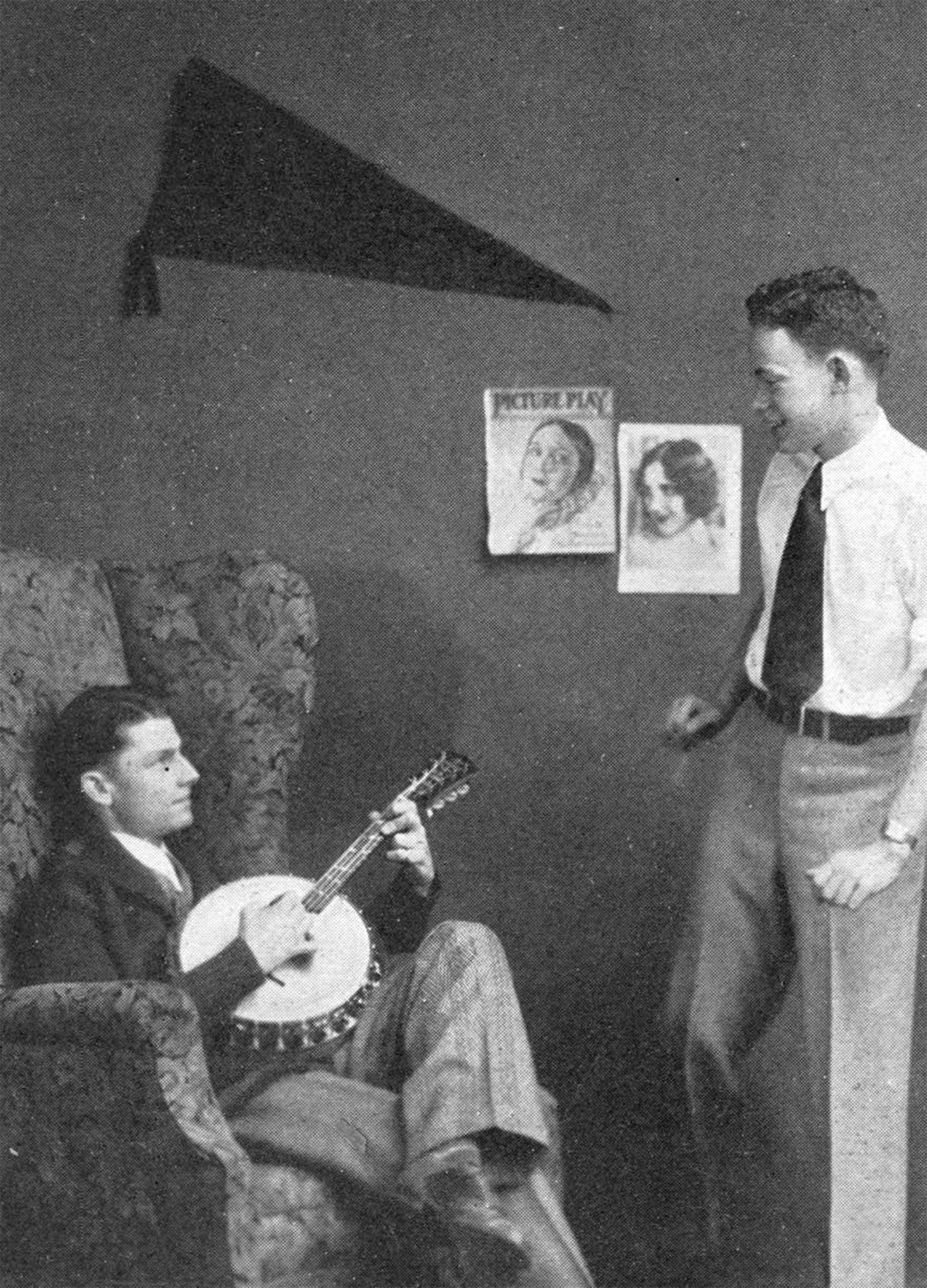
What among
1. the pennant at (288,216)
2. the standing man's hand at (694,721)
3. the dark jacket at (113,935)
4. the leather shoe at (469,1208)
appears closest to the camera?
the leather shoe at (469,1208)

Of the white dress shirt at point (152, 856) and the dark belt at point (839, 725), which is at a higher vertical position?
the dark belt at point (839, 725)

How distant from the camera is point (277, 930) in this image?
223 centimetres

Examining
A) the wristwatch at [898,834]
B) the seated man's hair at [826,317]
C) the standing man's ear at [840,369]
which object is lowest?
the wristwatch at [898,834]

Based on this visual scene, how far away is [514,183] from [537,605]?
792 millimetres

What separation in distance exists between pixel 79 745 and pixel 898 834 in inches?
48.6

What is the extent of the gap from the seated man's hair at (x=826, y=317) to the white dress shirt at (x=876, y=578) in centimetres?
12

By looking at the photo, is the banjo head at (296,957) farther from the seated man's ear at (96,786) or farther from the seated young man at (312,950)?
the seated man's ear at (96,786)

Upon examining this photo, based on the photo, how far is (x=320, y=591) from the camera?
290cm

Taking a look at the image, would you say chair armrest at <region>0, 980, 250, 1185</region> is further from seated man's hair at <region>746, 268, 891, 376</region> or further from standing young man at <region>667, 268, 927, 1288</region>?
seated man's hair at <region>746, 268, 891, 376</region>

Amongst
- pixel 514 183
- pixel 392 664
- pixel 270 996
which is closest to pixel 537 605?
pixel 392 664

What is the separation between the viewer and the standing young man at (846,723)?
234 centimetres

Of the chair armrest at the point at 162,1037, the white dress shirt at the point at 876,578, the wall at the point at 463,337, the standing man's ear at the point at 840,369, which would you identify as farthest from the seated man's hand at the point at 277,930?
the standing man's ear at the point at 840,369

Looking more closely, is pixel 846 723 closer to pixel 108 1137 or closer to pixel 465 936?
pixel 465 936

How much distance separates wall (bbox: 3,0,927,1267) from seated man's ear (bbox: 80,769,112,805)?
0.65 m
